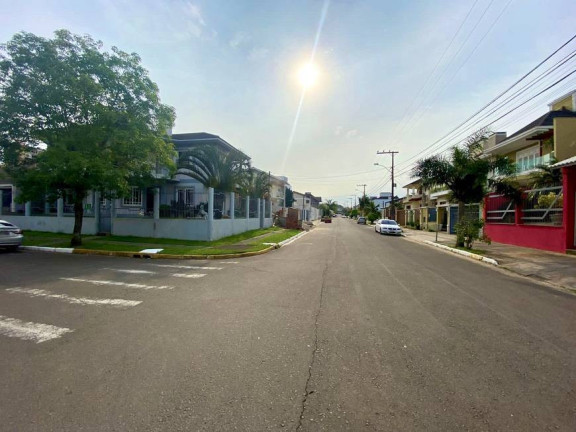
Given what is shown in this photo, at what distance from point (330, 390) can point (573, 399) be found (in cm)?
242

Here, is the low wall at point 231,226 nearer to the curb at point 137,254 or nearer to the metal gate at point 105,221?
the curb at point 137,254

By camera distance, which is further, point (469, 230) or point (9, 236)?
point (469, 230)

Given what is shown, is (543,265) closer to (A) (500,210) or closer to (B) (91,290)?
(A) (500,210)

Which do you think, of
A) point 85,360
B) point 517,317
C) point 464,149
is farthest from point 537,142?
point 85,360

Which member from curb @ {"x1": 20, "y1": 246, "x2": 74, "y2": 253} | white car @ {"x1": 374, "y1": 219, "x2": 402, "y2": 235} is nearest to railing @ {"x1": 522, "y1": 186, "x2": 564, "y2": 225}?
white car @ {"x1": 374, "y1": 219, "x2": 402, "y2": 235}

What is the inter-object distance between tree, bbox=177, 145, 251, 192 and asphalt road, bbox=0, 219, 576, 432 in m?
14.3

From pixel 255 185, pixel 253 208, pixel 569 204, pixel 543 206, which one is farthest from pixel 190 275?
pixel 255 185

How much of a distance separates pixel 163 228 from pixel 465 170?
17492mm

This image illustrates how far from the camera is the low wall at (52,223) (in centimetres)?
2047

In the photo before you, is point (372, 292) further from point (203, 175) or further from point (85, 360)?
point (203, 175)

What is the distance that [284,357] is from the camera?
13.0 ft

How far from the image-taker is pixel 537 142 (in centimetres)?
2259

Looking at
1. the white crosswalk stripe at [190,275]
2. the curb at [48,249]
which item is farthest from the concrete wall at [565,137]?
the curb at [48,249]

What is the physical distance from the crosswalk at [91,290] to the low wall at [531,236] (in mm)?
15518
